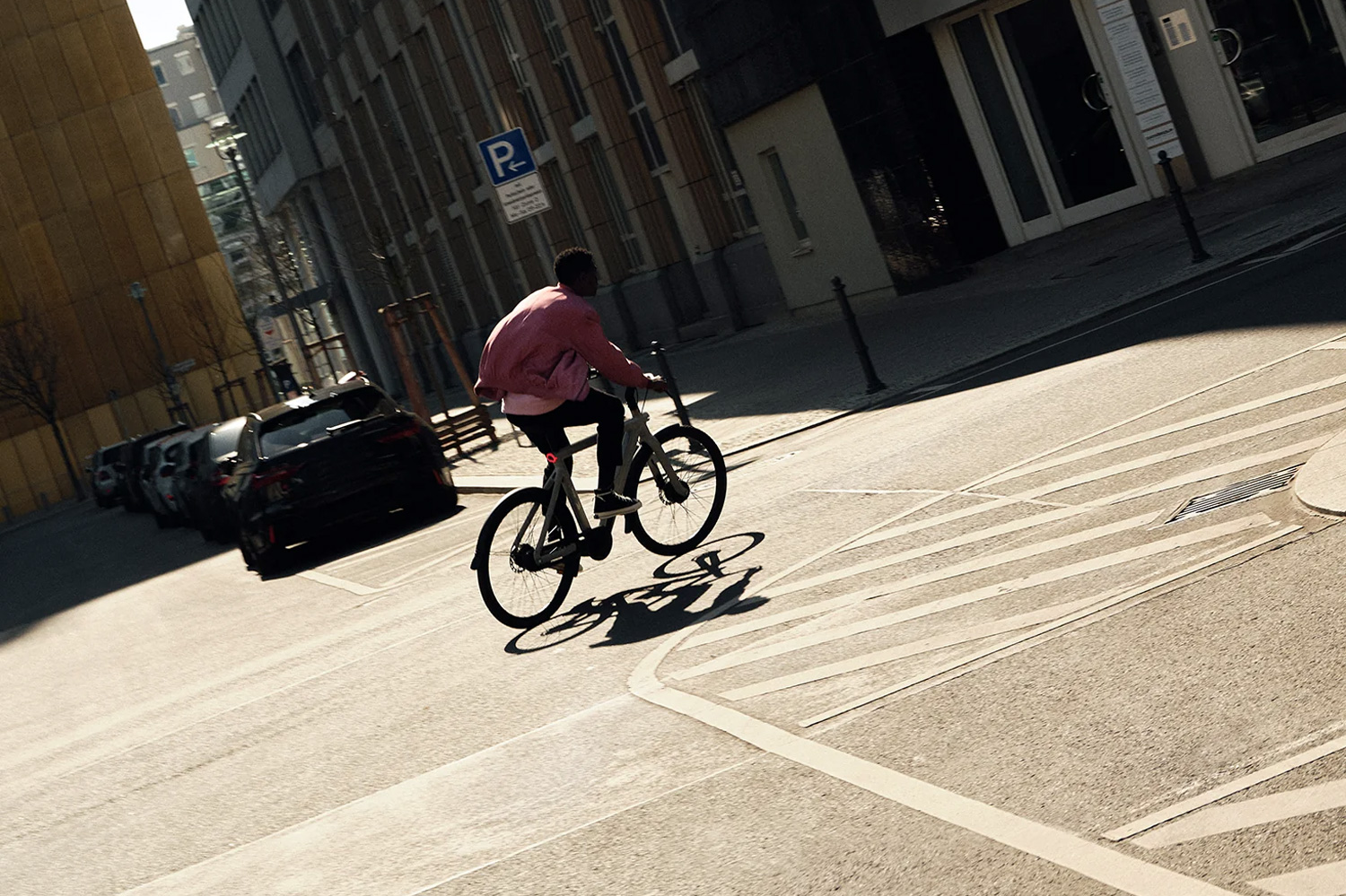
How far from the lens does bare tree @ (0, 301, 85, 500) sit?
6066cm

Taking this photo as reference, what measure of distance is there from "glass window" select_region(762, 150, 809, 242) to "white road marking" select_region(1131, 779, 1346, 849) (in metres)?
20.7

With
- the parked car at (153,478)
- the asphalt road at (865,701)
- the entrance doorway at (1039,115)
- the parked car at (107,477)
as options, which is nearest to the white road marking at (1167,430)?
the asphalt road at (865,701)

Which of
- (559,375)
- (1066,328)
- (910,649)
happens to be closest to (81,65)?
(1066,328)

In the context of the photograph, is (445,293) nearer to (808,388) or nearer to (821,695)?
(808,388)

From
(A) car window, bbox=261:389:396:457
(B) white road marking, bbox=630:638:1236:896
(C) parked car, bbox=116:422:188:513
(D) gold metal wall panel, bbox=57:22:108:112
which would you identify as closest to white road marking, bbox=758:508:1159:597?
(B) white road marking, bbox=630:638:1236:896

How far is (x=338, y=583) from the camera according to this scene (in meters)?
14.9

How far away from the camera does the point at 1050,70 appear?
21.0 meters

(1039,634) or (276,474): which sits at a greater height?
(276,474)

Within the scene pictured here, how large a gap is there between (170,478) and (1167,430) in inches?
968

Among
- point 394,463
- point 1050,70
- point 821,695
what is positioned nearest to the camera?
point 821,695

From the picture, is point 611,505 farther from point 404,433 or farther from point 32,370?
point 32,370

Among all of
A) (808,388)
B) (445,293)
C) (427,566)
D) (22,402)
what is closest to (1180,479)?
(427,566)

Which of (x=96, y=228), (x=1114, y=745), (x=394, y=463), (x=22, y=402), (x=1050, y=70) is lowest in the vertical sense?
(x=1114, y=745)

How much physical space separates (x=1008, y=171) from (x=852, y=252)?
93.3 inches
